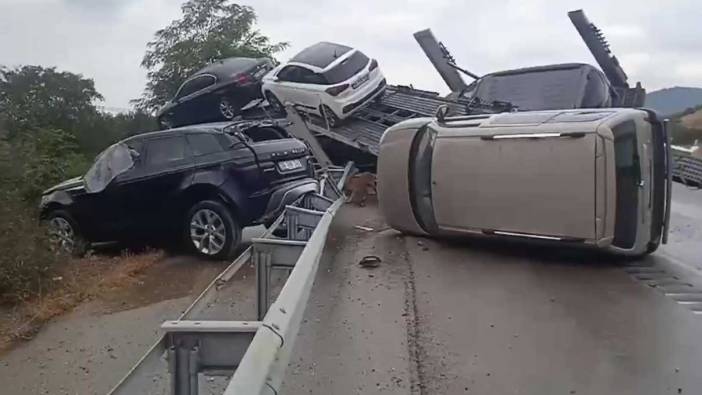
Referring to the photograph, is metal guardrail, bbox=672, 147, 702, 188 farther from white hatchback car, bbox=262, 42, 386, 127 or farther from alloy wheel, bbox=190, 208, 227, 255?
alloy wheel, bbox=190, 208, 227, 255

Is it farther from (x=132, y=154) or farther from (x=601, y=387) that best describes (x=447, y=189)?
(x=132, y=154)

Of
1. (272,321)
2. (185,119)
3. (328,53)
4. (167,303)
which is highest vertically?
(328,53)

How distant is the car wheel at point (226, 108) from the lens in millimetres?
16969

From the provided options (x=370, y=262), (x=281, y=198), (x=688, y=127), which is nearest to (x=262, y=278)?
(x=370, y=262)

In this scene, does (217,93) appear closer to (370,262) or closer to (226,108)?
(226,108)

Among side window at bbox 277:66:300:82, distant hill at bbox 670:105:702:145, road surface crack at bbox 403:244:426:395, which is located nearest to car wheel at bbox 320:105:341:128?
side window at bbox 277:66:300:82

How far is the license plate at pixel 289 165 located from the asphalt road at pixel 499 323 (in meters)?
2.59

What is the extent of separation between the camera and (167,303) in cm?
881

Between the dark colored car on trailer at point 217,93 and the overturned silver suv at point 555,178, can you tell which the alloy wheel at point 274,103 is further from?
the overturned silver suv at point 555,178

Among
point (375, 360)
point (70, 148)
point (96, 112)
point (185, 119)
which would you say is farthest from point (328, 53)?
point (96, 112)

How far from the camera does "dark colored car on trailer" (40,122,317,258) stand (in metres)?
10.6

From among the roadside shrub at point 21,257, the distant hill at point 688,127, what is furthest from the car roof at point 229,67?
the distant hill at point 688,127

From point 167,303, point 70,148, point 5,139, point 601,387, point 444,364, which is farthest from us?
point 70,148

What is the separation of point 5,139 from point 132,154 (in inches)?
99.3
